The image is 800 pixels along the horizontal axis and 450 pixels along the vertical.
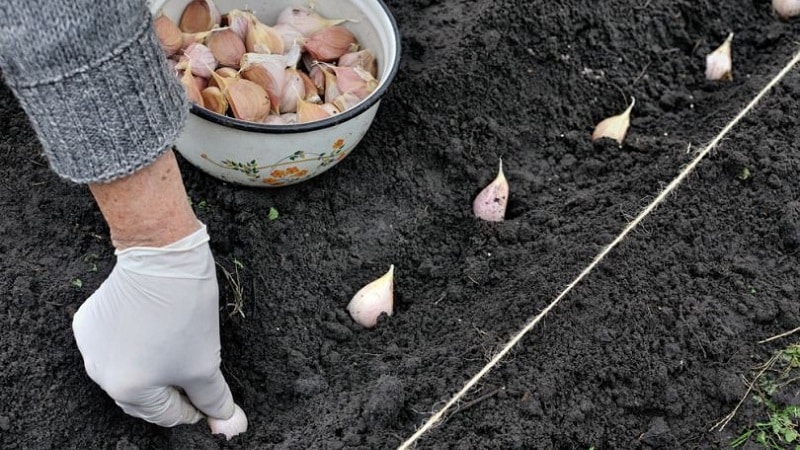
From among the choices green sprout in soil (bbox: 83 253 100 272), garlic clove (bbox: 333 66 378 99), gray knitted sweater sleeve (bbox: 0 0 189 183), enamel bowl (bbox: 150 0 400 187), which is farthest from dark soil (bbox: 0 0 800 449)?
gray knitted sweater sleeve (bbox: 0 0 189 183)

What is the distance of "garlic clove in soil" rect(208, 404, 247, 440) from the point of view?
1.52 meters

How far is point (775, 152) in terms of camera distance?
1.88 m

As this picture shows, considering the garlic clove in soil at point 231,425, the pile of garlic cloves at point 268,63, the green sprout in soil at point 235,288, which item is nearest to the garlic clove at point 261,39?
the pile of garlic cloves at point 268,63

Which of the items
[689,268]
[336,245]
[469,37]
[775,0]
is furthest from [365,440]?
[775,0]

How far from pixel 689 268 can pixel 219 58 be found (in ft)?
3.54

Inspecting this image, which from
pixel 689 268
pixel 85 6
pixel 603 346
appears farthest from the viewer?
pixel 689 268

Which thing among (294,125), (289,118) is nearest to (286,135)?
(294,125)

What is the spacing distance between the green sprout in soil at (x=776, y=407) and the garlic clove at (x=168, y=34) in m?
1.31

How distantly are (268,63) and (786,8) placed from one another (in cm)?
149

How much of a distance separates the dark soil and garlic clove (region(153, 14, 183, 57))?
0.29 metres

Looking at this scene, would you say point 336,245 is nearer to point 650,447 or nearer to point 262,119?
point 262,119

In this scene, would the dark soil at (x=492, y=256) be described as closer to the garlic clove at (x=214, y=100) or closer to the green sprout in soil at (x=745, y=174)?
the green sprout in soil at (x=745, y=174)

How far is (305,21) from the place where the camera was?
1837 millimetres

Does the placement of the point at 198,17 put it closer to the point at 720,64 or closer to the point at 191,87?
the point at 191,87
